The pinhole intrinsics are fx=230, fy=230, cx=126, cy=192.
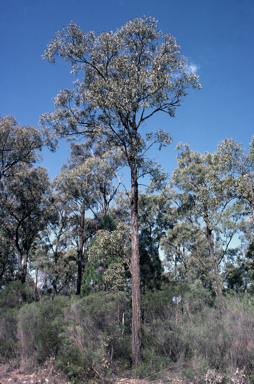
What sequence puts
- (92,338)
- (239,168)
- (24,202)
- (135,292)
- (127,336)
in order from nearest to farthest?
(92,338) → (135,292) → (127,336) → (239,168) → (24,202)

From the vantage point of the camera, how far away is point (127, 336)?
23.8 ft

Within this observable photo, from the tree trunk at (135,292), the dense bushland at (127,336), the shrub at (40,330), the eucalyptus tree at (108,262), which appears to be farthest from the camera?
the eucalyptus tree at (108,262)

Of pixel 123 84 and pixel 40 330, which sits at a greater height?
pixel 123 84

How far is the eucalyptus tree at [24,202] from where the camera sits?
1691 centimetres

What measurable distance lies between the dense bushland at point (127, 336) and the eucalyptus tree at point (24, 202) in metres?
9.97

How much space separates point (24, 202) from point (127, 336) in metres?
13.5

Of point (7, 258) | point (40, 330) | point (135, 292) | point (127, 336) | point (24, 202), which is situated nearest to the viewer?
point (40, 330)

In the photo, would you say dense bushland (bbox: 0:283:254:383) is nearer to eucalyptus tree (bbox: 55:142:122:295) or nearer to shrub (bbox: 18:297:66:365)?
shrub (bbox: 18:297:66:365)

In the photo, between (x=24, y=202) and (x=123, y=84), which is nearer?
(x=123, y=84)

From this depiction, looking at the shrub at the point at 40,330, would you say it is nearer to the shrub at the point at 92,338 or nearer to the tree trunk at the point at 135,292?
the shrub at the point at 92,338

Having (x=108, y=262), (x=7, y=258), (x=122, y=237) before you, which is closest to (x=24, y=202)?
(x=7, y=258)

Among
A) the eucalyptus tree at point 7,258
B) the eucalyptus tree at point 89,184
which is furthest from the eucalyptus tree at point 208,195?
the eucalyptus tree at point 7,258

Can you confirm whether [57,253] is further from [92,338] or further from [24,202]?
[92,338]

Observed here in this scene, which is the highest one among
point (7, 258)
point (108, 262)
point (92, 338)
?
point (7, 258)
